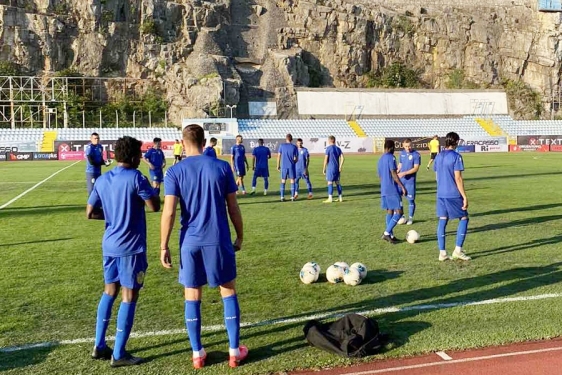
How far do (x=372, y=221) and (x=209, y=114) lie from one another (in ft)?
169

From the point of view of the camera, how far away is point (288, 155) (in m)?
17.0

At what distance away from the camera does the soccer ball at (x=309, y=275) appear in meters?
7.36

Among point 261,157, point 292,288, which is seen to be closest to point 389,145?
point 292,288

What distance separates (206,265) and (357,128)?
55.3 meters

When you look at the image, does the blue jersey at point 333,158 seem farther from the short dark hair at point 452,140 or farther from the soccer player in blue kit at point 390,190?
the short dark hair at point 452,140

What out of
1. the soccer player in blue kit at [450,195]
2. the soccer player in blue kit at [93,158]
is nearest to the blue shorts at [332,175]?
the soccer player in blue kit at [93,158]

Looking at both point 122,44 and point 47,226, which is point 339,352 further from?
point 122,44

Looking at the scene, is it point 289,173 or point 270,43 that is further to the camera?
point 270,43

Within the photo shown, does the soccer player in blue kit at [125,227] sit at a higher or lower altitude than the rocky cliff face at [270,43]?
lower

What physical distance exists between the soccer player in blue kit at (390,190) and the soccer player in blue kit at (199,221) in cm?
594

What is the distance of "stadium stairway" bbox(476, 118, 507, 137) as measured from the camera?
59669 mm

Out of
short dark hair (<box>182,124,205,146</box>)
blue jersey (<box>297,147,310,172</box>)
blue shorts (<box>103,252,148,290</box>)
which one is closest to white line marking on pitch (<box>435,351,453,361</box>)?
blue shorts (<box>103,252,148,290</box>)

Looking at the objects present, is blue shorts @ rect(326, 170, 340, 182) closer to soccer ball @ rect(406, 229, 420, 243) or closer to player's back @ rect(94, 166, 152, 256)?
soccer ball @ rect(406, 229, 420, 243)

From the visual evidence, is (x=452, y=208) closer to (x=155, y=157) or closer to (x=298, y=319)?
(x=298, y=319)
